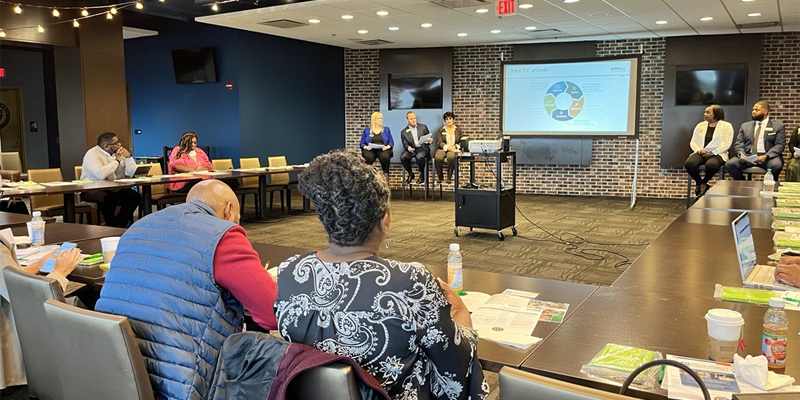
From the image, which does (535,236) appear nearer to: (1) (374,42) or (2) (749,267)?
(2) (749,267)

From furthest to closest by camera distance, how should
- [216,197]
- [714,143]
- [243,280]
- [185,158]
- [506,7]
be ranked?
[714,143]
[185,158]
[506,7]
[216,197]
[243,280]

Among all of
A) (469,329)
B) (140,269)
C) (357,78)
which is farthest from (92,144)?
(469,329)

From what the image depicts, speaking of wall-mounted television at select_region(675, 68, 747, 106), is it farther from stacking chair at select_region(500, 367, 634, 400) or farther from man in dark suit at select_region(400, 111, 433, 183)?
stacking chair at select_region(500, 367, 634, 400)

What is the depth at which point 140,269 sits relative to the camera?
187 cm

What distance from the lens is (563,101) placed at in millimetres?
11016

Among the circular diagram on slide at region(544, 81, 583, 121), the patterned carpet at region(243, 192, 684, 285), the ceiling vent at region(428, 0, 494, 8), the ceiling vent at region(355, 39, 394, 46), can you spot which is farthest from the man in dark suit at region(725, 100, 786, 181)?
the ceiling vent at region(355, 39, 394, 46)

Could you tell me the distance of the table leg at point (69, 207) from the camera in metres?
6.26

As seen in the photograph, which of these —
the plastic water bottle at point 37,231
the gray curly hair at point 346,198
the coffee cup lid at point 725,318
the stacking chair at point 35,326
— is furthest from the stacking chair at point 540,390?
the plastic water bottle at point 37,231

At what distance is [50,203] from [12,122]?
634 centimetres

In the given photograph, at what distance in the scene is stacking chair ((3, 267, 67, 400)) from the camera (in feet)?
6.66

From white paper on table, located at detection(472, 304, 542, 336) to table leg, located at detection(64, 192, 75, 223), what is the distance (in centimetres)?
550

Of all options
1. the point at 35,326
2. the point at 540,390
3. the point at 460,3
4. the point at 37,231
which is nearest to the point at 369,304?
the point at 540,390

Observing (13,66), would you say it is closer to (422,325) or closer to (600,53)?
(600,53)

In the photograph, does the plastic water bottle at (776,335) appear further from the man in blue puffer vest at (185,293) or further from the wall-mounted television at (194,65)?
the wall-mounted television at (194,65)
